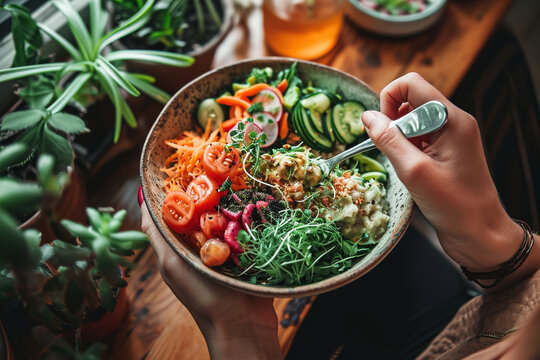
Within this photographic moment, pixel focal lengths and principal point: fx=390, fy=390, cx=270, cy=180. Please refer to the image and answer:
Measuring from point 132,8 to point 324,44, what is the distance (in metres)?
0.94

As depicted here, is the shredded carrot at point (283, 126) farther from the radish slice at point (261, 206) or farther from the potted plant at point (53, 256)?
the potted plant at point (53, 256)

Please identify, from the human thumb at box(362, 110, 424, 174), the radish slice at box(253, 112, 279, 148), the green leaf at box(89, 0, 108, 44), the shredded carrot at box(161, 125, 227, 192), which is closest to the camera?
the human thumb at box(362, 110, 424, 174)

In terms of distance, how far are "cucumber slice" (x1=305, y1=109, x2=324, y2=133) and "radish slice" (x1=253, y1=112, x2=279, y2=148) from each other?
13 cm

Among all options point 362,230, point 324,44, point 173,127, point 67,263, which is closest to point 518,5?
point 324,44

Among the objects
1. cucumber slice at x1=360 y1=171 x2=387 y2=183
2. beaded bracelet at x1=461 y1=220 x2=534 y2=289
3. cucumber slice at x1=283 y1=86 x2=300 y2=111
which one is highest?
cucumber slice at x1=283 y1=86 x2=300 y2=111

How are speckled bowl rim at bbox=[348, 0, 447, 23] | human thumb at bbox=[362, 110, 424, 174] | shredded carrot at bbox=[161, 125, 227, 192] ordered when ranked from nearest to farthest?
1. human thumb at bbox=[362, 110, 424, 174]
2. shredded carrot at bbox=[161, 125, 227, 192]
3. speckled bowl rim at bbox=[348, 0, 447, 23]

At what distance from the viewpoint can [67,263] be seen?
36.3 inches

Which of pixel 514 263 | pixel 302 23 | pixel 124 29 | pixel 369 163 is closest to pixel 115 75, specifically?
pixel 124 29

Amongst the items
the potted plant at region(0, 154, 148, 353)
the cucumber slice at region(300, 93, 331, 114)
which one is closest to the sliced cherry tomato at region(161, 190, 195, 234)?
the potted plant at region(0, 154, 148, 353)

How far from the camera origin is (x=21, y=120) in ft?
4.29

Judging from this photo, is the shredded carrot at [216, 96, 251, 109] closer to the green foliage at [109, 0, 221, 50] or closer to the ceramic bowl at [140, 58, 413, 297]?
the ceramic bowl at [140, 58, 413, 297]

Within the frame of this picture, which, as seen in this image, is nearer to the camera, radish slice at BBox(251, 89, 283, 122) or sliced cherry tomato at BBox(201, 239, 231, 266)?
sliced cherry tomato at BBox(201, 239, 231, 266)

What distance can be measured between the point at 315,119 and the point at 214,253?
0.64 m

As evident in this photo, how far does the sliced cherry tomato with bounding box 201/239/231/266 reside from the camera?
3.86ft
